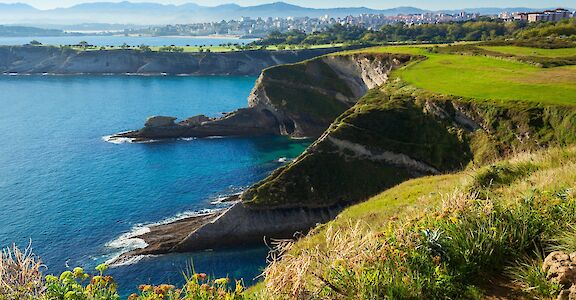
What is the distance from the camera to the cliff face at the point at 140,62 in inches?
7146

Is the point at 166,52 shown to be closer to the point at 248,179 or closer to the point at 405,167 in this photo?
the point at 248,179

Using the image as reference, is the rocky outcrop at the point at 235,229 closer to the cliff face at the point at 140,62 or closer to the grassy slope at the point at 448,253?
the grassy slope at the point at 448,253

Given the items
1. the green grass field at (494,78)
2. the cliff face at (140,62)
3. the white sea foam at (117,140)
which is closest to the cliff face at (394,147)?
the green grass field at (494,78)

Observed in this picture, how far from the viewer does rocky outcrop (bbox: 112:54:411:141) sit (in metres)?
89.8

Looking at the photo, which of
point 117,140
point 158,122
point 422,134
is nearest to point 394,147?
point 422,134

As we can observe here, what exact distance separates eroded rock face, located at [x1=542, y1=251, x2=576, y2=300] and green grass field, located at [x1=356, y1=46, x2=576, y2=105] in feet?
133

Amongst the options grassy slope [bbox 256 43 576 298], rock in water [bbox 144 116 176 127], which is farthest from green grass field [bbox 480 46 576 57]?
grassy slope [bbox 256 43 576 298]

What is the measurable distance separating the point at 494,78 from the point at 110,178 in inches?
2088

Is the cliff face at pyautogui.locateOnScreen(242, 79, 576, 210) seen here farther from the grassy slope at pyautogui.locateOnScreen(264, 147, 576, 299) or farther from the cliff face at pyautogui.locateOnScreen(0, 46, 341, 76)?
the cliff face at pyautogui.locateOnScreen(0, 46, 341, 76)

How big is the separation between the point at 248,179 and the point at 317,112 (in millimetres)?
32198

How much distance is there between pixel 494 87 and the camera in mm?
50438

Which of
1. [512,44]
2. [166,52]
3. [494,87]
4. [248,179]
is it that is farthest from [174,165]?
[166,52]

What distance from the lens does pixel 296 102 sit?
9412 cm

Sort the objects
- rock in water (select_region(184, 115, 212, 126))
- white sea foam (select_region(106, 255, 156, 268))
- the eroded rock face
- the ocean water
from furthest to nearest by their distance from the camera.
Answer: rock in water (select_region(184, 115, 212, 126)), the ocean water, white sea foam (select_region(106, 255, 156, 268)), the eroded rock face
